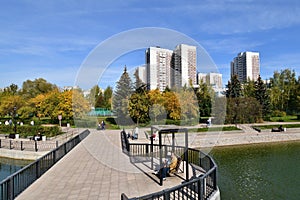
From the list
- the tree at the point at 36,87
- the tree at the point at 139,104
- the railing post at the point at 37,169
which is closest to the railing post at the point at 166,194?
the railing post at the point at 37,169

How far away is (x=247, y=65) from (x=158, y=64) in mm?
78137

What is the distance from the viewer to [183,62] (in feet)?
34.9

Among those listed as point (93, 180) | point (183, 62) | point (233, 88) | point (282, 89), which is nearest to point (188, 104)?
point (183, 62)

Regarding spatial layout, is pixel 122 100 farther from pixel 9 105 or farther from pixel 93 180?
pixel 9 105

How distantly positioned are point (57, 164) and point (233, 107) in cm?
2777

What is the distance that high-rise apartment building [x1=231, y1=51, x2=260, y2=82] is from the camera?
81.8 m

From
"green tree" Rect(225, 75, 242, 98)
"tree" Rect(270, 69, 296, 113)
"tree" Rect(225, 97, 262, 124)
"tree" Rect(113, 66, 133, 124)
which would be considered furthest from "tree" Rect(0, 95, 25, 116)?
"tree" Rect(270, 69, 296, 113)

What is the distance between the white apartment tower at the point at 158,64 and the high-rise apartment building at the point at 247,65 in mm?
74662

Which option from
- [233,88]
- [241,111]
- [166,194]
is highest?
[233,88]

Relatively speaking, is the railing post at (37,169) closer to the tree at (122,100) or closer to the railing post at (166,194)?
the railing post at (166,194)

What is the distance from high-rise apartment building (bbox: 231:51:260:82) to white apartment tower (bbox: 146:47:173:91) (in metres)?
74.7

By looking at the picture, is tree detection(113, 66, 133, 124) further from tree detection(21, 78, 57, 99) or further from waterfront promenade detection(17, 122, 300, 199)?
tree detection(21, 78, 57, 99)

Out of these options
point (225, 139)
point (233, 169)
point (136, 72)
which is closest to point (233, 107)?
point (225, 139)

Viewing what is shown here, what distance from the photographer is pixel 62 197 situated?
276 inches
